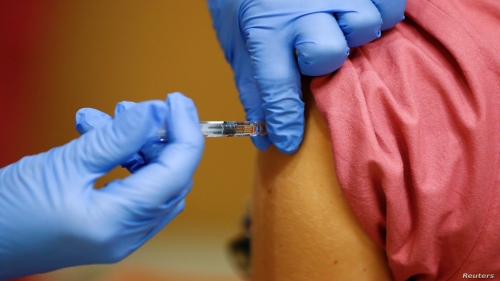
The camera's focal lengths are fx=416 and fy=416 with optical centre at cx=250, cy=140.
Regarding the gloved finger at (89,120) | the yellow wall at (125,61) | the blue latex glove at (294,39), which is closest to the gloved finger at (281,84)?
the blue latex glove at (294,39)

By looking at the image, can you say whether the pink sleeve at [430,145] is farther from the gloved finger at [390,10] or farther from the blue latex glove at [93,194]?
the blue latex glove at [93,194]

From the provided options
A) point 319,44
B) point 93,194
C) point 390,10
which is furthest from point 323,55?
point 93,194

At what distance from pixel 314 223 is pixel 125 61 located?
5.18 feet

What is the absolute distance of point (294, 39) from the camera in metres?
0.65

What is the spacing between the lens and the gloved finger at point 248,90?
0.74 m

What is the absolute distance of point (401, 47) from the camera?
0.63 metres

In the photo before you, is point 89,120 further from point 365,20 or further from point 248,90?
point 365,20

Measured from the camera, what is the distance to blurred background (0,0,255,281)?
1838 mm

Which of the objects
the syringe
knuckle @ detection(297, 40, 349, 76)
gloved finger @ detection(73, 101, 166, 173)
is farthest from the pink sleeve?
gloved finger @ detection(73, 101, 166, 173)

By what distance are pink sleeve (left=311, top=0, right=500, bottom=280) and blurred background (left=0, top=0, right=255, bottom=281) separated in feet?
4.70

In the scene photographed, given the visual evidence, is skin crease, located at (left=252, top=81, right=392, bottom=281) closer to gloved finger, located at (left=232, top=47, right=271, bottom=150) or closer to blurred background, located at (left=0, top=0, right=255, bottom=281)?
gloved finger, located at (left=232, top=47, right=271, bottom=150)

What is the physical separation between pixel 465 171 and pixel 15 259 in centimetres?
62

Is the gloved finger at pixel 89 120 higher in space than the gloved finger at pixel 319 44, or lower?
lower

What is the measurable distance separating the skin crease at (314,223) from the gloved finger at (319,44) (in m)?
0.08
